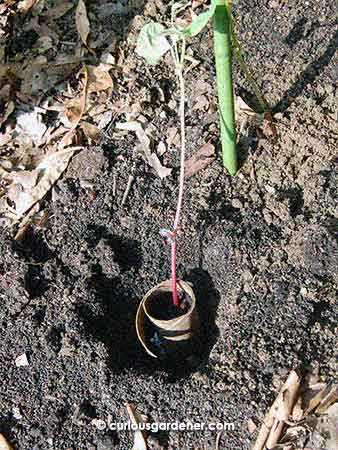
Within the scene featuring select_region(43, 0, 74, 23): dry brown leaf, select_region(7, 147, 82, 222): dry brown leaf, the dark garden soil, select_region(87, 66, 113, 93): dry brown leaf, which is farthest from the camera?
select_region(43, 0, 74, 23): dry brown leaf

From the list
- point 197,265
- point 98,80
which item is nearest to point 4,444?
point 197,265

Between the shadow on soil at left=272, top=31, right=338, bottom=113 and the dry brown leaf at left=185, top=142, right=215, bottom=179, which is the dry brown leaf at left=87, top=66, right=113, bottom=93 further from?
the shadow on soil at left=272, top=31, right=338, bottom=113

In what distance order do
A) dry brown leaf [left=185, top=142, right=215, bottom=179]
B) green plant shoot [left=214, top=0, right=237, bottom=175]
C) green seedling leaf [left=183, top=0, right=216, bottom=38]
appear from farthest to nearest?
dry brown leaf [left=185, top=142, right=215, bottom=179] < green plant shoot [left=214, top=0, right=237, bottom=175] < green seedling leaf [left=183, top=0, right=216, bottom=38]

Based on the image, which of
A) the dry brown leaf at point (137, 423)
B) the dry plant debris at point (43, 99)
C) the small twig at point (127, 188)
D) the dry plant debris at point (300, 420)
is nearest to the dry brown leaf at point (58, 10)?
the dry plant debris at point (43, 99)

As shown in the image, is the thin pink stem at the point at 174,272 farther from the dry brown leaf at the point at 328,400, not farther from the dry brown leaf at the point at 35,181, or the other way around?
the dry brown leaf at the point at 35,181

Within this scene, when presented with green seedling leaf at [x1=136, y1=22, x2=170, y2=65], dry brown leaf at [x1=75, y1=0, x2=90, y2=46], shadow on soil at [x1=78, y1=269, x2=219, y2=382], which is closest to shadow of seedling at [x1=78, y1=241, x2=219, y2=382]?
shadow on soil at [x1=78, y1=269, x2=219, y2=382]

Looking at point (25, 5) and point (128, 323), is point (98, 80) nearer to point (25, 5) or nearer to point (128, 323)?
point (25, 5)
